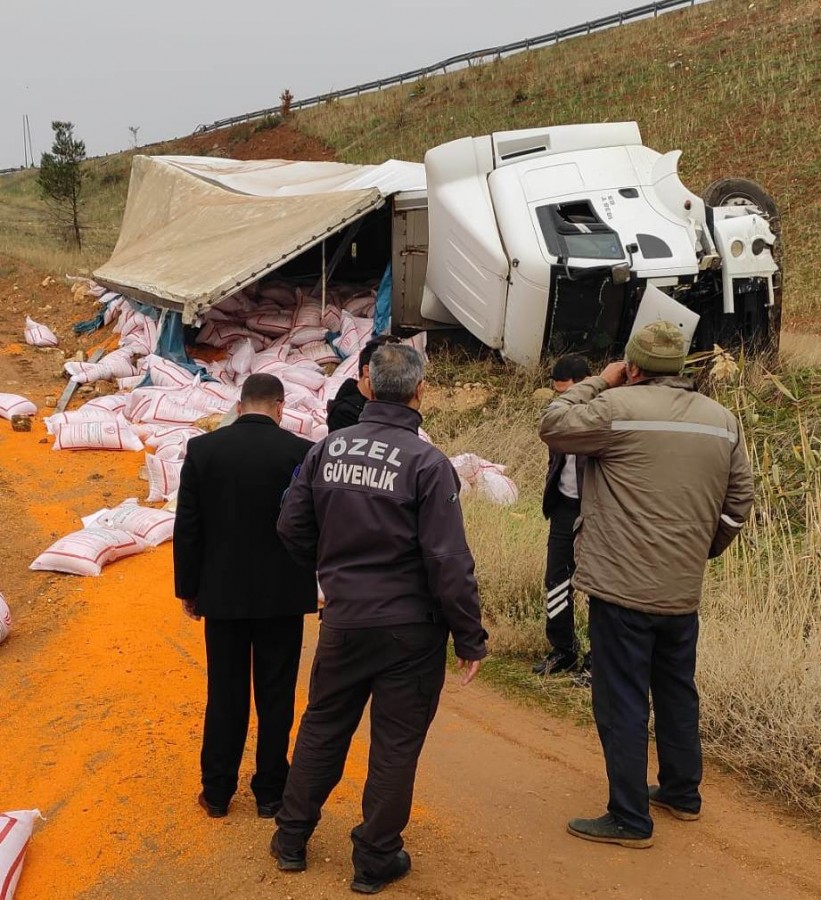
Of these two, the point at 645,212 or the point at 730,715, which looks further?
the point at 645,212

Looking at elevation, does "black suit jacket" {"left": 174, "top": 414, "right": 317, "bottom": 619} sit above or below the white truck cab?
below

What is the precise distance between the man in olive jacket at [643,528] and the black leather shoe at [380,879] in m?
0.73

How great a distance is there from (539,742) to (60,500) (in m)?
5.08

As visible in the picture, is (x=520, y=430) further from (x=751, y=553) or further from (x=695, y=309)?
(x=751, y=553)

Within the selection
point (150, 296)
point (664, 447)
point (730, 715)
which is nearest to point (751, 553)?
point (730, 715)

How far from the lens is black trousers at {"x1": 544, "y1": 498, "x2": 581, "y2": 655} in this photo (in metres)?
4.85

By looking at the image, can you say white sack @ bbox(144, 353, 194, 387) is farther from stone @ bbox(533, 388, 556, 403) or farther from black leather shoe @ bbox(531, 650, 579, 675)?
black leather shoe @ bbox(531, 650, 579, 675)

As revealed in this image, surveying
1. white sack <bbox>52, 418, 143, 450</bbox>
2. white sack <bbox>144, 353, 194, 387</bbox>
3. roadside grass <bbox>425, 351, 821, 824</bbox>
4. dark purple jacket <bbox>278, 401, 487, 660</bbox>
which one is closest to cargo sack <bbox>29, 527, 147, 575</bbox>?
roadside grass <bbox>425, 351, 821, 824</bbox>

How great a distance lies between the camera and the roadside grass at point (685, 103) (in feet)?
75.2

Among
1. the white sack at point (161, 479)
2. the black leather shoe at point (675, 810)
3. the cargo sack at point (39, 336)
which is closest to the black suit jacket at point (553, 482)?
the black leather shoe at point (675, 810)

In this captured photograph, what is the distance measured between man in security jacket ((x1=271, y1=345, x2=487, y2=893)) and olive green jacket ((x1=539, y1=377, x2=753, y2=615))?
635mm

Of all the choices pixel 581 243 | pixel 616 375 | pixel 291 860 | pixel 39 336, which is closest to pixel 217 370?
pixel 39 336

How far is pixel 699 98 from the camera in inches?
1122

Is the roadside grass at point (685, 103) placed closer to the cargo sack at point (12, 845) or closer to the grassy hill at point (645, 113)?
the grassy hill at point (645, 113)
